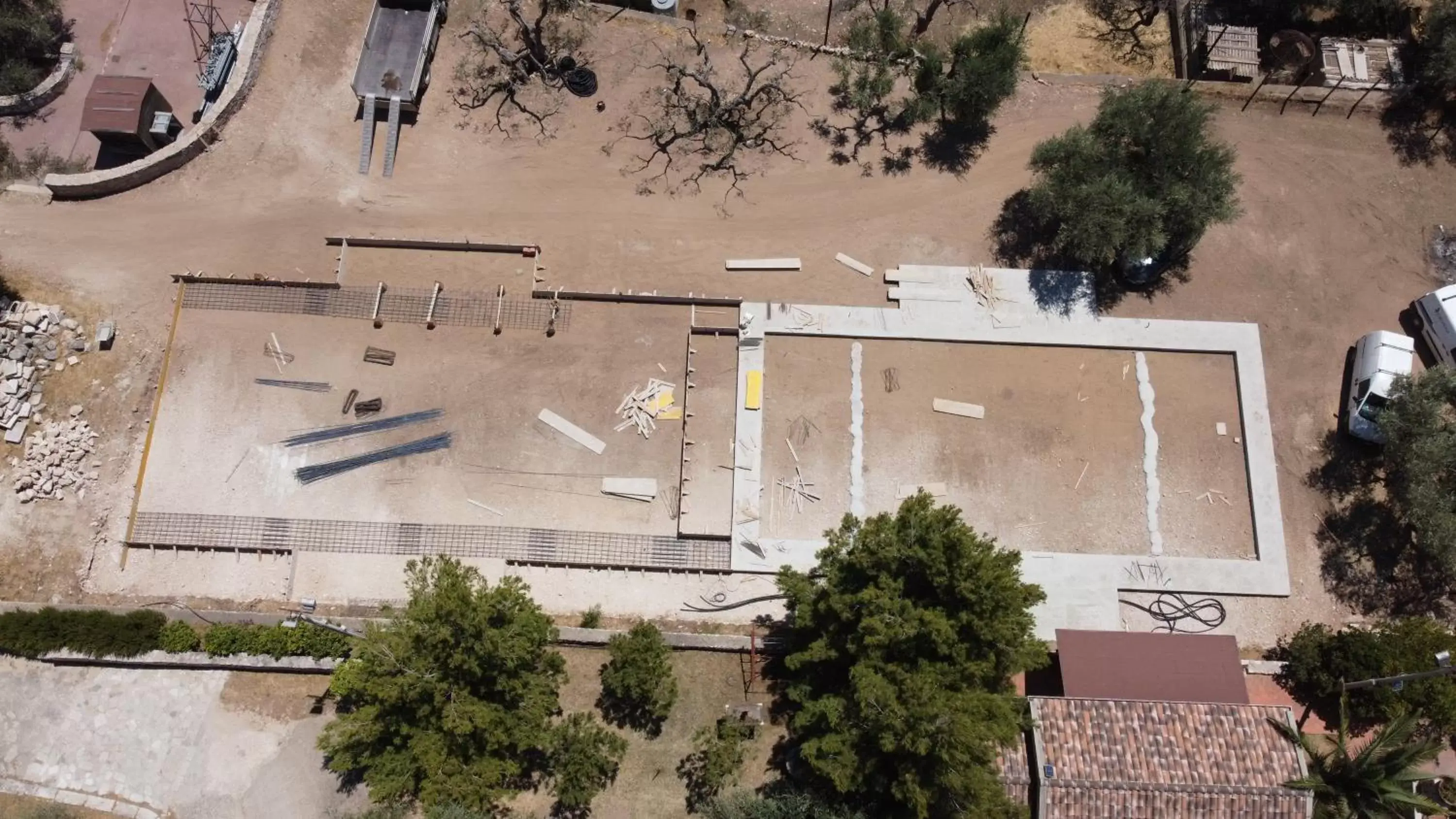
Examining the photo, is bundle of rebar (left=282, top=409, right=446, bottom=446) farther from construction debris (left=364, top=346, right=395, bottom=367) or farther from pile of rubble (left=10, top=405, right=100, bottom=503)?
pile of rubble (left=10, top=405, right=100, bottom=503)

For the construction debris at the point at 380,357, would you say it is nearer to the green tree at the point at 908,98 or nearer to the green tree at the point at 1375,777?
the green tree at the point at 908,98

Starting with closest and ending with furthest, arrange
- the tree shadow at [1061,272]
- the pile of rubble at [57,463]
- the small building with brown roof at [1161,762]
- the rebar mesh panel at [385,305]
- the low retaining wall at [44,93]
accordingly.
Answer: the small building with brown roof at [1161,762], the pile of rubble at [57,463], the rebar mesh panel at [385,305], the tree shadow at [1061,272], the low retaining wall at [44,93]

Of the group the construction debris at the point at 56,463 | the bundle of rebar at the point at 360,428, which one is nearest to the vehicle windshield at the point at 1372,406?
the bundle of rebar at the point at 360,428

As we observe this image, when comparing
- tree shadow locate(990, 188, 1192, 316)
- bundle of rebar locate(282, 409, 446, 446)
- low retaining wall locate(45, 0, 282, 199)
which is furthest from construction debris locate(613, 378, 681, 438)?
low retaining wall locate(45, 0, 282, 199)

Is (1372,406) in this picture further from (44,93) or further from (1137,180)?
(44,93)

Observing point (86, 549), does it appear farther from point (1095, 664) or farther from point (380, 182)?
point (1095, 664)

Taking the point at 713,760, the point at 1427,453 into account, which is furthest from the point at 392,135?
the point at 1427,453

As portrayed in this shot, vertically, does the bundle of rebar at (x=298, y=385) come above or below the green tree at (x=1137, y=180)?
below
